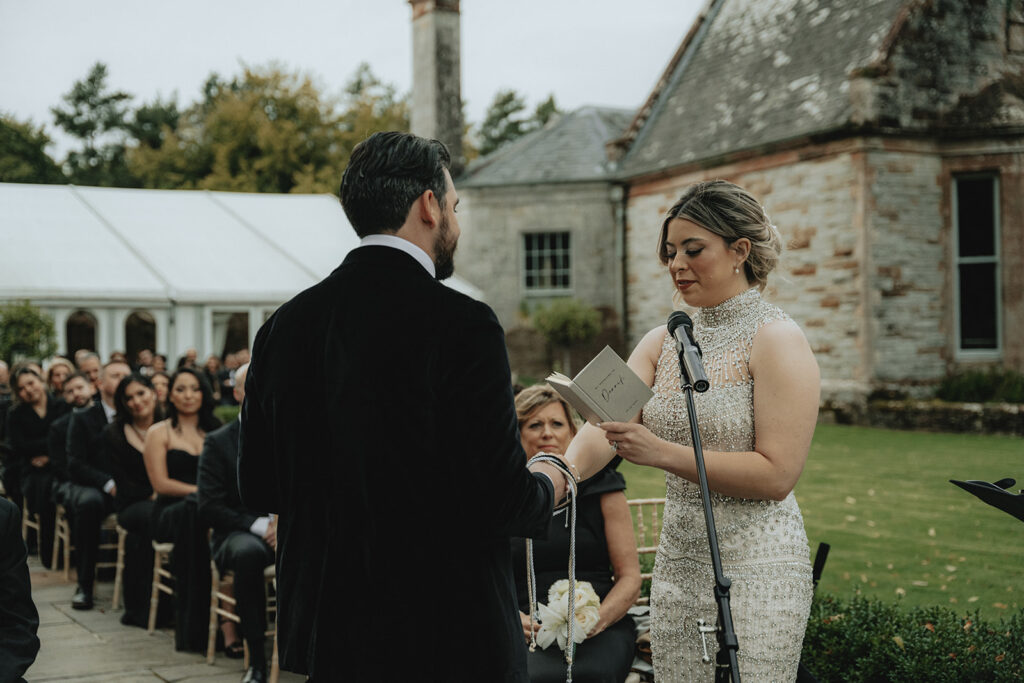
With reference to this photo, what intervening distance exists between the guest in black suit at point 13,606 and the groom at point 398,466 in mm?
1242

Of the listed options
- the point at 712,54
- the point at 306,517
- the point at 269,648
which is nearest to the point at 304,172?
the point at 712,54

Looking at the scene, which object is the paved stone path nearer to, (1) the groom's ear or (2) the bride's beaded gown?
(2) the bride's beaded gown

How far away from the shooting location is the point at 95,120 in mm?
56219

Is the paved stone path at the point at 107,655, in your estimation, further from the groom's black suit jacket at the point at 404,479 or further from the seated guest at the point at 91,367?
the seated guest at the point at 91,367

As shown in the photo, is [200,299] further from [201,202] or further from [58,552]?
[58,552]

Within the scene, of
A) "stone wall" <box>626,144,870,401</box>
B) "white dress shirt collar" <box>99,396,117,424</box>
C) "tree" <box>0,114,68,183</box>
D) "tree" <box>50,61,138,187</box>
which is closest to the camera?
"white dress shirt collar" <box>99,396,117,424</box>

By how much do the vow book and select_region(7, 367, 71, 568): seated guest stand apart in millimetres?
8223

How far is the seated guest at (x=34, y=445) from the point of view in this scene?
949 cm

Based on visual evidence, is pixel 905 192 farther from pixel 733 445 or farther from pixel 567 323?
pixel 733 445

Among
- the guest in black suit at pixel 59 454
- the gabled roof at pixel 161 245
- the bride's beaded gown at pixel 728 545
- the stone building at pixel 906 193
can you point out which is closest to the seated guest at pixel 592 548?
the bride's beaded gown at pixel 728 545

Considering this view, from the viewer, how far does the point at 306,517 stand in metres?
2.35

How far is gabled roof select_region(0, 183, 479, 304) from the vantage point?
17.9 m

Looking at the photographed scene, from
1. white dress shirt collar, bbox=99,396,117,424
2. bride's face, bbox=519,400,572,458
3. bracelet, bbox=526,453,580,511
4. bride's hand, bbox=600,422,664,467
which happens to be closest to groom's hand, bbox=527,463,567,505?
bracelet, bbox=526,453,580,511

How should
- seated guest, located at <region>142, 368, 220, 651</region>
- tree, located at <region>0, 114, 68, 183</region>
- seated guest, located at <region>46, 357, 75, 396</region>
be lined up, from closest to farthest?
1. seated guest, located at <region>142, 368, 220, 651</region>
2. seated guest, located at <region>46, 357, 75, 396</region>
3. tree, located at <region>0, 114, 68, 183</region>
